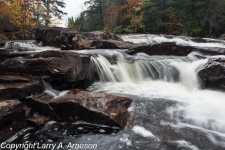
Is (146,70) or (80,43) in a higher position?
(80,43)

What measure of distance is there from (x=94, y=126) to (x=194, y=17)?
26.4 m

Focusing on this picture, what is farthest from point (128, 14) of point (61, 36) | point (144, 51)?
point (144, 51)

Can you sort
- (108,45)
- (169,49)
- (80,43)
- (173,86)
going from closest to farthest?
(173,86)
(169,49)
(108,45)
(80,43)

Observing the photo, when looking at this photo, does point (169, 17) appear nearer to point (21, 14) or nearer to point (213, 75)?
point (21, 14)

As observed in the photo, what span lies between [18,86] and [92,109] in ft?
6.55

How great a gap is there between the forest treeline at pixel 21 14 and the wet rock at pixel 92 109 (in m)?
12.2

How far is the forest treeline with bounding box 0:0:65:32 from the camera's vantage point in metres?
14.2

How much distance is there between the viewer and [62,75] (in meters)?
5.85

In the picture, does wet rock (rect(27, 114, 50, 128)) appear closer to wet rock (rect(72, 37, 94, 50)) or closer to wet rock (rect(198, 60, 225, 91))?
wet rock (rect(198, 60, 225, 91))

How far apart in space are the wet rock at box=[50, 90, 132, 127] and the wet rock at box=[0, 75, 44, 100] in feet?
2.74

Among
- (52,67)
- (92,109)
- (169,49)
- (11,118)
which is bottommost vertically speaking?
(11,118)

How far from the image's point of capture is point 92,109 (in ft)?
13.7

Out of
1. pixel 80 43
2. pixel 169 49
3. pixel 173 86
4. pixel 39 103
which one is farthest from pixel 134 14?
pixel 39 103

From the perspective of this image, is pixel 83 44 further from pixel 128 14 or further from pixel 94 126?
pixel 128 14
